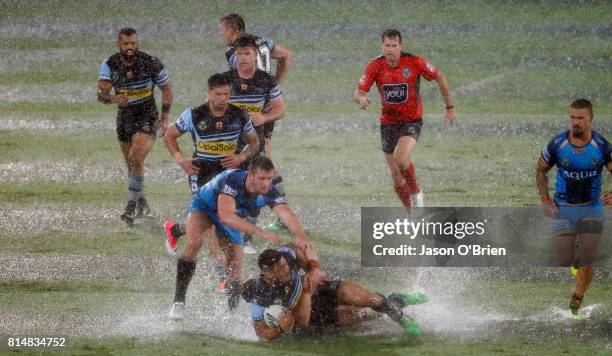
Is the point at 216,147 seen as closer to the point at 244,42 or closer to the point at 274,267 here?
the point at 244,42

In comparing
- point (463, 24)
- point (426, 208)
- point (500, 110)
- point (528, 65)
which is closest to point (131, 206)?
point (426, 208)

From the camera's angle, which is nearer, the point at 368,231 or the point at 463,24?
the point at 368,231

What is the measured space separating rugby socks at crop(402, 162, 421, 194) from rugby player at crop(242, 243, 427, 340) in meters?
3.26

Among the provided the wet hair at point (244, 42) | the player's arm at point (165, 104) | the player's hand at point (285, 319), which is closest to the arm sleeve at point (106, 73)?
the player's arm at point (165, 104)

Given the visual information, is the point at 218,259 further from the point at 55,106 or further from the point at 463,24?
the point at 463,24

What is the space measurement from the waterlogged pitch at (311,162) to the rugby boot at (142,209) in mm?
137

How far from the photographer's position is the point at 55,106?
21.1 meters

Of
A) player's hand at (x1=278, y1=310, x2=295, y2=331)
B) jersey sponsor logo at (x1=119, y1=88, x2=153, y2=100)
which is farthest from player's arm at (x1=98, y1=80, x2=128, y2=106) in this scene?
player's hand at (x1=278, y1=310, x2=295, y2=331)

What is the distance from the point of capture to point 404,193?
45.9 feet

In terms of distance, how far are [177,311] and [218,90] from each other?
2323 mm

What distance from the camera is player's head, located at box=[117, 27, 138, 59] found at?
563 inches

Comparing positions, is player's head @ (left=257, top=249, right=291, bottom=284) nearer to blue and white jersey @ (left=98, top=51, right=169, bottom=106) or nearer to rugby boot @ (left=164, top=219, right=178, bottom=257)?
rugby boot @ (left=164, top=219, right=178, bottom=257)

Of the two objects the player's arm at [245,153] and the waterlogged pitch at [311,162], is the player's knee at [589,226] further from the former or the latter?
the player's arm at [245,153]

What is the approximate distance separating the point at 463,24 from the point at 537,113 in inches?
251
